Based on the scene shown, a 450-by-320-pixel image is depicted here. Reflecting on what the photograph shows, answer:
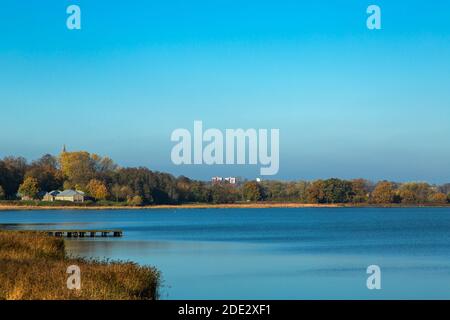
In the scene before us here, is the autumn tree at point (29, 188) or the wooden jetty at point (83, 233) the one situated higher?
the autumn tree at point (29, 188)

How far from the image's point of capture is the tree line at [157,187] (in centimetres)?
15450

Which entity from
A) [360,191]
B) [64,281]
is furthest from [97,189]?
[64,281]

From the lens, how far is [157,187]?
16512cm

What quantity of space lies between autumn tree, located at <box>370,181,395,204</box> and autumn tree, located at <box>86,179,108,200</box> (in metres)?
72.1

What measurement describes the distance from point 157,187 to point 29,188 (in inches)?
1156

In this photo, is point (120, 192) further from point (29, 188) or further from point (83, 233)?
point (83, 233)

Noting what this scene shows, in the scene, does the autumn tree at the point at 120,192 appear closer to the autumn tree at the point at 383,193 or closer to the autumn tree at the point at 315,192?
the autumn tree at the point at 315,192

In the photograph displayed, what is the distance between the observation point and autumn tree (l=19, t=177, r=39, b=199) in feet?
490

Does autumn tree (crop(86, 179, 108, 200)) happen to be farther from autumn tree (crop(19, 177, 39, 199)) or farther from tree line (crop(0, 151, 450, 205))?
autumn tree (crop(19, 177, 39, 199))

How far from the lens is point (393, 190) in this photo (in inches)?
7441

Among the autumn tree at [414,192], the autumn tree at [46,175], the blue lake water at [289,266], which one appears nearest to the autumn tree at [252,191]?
the autumn tree at [414,192]

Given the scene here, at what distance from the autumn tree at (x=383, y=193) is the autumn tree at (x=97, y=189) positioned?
7208 cm
